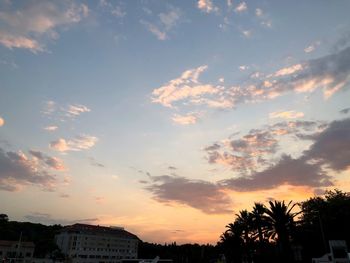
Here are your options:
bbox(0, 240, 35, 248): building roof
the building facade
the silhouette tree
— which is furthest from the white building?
the silhouette tree

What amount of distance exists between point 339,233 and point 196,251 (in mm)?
118177

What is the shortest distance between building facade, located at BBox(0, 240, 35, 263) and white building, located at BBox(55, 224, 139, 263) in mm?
31720

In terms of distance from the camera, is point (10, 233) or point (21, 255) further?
point (10, 233)

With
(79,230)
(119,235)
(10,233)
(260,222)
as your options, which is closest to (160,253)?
(119,235)

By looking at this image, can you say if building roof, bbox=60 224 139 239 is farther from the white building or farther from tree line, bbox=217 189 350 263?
tree line, bbox=217 189 350 263

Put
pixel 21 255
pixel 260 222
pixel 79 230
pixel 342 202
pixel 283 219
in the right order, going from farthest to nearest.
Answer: pixel 79 230 → pixel 21 255 → pixel 342 202 → pixel 260 222 → pixel 283 219

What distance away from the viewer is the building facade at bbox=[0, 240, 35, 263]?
121875 millimetres

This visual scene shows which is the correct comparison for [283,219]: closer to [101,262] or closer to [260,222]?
[260,222]

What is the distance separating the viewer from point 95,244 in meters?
173

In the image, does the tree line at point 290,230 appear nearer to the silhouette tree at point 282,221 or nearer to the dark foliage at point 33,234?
the silhouette tree at point 282,221

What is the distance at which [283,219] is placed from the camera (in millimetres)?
56219

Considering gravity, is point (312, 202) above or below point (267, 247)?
above

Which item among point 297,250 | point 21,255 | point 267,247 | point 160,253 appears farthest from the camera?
point 160,253

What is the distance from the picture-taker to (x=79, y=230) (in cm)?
16900
